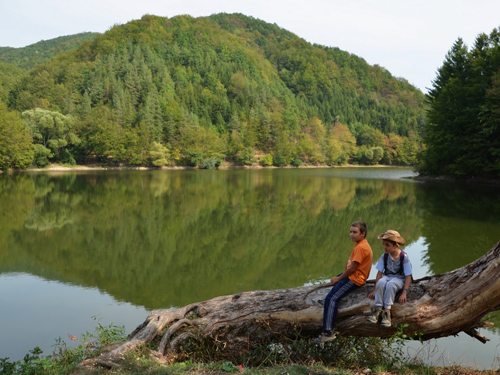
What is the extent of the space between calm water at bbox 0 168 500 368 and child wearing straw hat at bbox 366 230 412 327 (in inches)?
85.0

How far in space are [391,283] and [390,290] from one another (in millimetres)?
94

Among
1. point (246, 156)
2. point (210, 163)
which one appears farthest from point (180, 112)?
point (210, 163)

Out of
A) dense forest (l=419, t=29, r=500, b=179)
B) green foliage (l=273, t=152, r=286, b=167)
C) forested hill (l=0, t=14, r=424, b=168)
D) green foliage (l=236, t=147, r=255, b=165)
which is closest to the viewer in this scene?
dense forest (l=419, t=29, r=500, b=179)

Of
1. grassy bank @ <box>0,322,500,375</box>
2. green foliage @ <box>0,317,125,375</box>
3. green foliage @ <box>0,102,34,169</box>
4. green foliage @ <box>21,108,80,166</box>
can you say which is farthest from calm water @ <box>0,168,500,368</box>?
green foliage @ <box>21,108,80,166</box>

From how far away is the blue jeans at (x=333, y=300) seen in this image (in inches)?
215

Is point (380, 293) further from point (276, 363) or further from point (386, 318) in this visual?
point (276, 363)

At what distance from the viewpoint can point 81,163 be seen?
83.7 m

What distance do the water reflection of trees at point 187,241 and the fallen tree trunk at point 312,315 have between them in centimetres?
394

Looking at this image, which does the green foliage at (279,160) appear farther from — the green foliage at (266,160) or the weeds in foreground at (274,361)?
the weeds in foreground at (274,361)

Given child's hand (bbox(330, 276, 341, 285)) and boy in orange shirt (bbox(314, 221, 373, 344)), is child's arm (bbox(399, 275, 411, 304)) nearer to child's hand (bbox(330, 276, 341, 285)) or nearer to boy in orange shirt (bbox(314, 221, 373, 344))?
boy in orange shirt (bbox(314, 221, 373, 344))

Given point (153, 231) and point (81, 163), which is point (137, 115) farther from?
point (153, 231)

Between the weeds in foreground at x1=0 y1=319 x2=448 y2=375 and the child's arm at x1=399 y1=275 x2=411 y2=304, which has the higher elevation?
the child's arm at x1=399 y1=275 x2=411 y2=304

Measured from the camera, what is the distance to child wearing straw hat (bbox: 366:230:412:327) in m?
5.19

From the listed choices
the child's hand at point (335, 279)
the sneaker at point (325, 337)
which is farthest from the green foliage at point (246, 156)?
the sneaker at point (325, 337)
